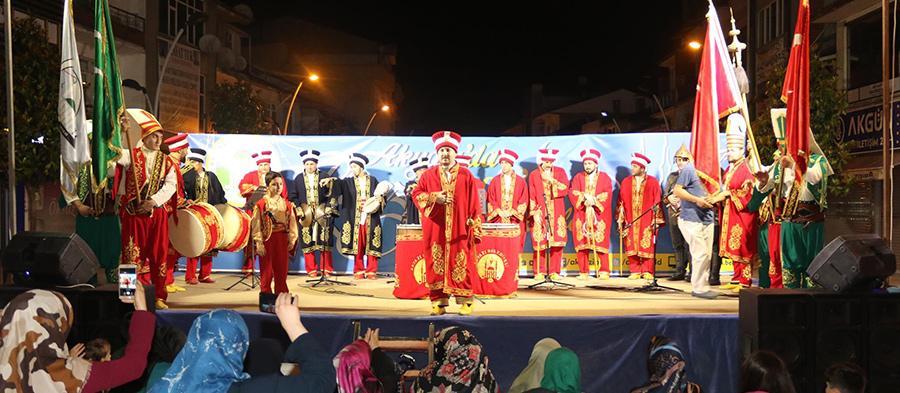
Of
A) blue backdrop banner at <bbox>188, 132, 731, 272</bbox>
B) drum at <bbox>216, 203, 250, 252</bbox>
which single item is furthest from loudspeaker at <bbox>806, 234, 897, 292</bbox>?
drum at <bbox>216, 203, 250, 252</bbox>

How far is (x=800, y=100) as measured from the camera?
786cm

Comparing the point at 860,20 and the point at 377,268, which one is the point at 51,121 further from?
the point at 860,20

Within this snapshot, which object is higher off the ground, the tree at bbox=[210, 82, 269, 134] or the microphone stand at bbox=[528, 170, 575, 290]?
the tree at bbox=[210, 82, 269, 134]

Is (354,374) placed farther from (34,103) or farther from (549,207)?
(34,103)

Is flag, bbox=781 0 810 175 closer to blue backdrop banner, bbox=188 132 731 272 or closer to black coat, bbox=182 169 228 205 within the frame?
blue backdrop banner, bbox=188 132 731 272

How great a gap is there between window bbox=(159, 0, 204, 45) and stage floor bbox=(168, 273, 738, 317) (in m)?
18.2

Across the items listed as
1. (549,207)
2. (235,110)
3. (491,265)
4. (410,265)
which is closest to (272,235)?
(410,265)

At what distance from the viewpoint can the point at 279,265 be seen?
1054cm

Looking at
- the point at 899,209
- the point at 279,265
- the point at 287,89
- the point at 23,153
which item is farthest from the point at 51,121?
the point at 287,89

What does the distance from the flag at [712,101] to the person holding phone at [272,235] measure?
4939 mm

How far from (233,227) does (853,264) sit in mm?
8163

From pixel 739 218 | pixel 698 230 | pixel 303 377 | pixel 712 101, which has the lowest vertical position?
pixel 303 377

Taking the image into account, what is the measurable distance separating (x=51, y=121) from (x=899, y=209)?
55.7 feet

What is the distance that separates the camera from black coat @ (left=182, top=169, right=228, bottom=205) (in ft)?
43.9
